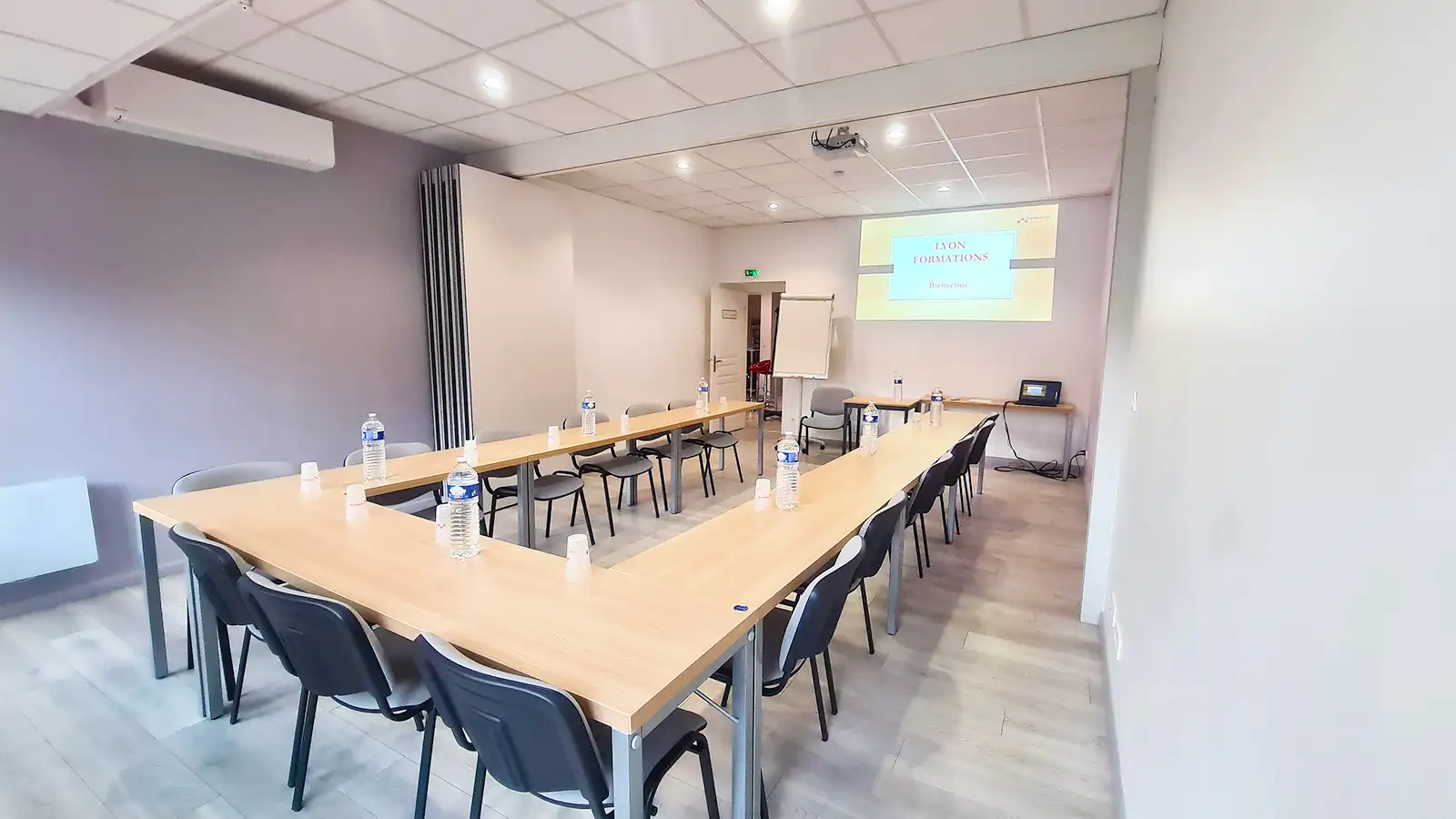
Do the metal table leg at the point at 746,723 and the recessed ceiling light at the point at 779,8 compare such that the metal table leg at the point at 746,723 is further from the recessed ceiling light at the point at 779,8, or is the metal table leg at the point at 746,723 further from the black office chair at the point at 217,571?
the recessed ceiling light at the point at 779,8

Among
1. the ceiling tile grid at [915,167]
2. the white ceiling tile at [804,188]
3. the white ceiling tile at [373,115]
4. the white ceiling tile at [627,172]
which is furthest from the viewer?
the white ceiling tile at [804,188]

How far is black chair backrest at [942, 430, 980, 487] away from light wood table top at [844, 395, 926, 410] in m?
2.51

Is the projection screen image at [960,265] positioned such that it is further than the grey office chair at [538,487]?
Yes

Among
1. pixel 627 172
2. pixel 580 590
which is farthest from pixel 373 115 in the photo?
pixel 580 590

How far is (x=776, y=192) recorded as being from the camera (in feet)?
19.8

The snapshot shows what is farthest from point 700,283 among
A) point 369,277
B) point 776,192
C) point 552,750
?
point 552,750

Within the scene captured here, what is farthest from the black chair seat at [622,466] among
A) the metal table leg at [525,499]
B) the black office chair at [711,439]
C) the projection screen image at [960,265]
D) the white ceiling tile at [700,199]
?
the projection screen image at [960,265]

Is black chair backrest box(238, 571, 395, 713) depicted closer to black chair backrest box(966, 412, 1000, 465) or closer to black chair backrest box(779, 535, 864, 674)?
black chair backrest box(779, 535, 864, 674)

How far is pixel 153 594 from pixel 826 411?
6.21 m

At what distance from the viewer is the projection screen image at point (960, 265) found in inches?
250

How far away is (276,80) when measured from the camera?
3480mm

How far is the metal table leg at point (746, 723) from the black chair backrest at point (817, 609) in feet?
0.70

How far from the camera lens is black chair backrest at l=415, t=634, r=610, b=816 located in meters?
1.12

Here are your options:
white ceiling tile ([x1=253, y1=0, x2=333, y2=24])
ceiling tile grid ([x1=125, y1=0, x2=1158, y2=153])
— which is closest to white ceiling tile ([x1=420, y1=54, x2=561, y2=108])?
ceiling tile grid ([x1=125, y1=0, x2=1158, y2=153])
